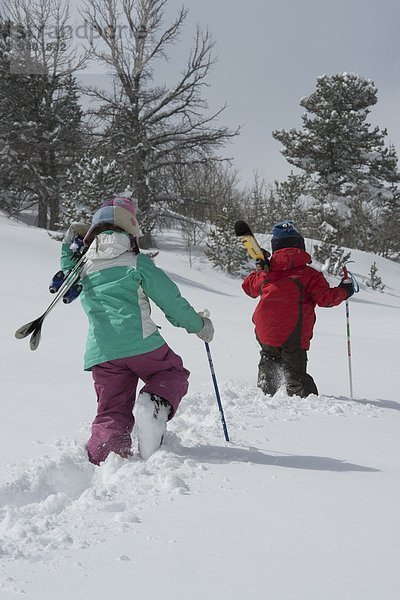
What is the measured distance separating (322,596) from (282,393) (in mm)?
3073

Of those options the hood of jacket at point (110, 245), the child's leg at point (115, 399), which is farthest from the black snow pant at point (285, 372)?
the hood of jacket at point (110, 245)

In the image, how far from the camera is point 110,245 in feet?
10.1

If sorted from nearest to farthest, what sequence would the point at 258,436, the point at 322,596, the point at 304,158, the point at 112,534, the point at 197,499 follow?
the point at 322,596 < the point at 112,534 < the point at 197,499 < the point at 258,436 < the point at 304,158

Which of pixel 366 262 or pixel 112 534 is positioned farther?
pixel 366 262

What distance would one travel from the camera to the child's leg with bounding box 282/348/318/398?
15.1 feet

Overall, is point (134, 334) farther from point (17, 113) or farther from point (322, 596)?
point (17, 113)

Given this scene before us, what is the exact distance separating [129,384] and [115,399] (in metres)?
0.12

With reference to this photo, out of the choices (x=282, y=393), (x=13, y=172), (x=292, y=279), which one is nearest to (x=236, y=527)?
(x=282, y=393)

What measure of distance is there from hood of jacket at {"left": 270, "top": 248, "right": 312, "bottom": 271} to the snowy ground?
1.10m

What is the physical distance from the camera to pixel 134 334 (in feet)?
9.82

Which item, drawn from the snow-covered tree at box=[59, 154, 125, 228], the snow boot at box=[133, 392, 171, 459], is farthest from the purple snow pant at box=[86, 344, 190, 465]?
the snow-covered tree at box=[59, 154, 125, 228]

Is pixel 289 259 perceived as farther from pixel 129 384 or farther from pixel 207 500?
pixel 207 500

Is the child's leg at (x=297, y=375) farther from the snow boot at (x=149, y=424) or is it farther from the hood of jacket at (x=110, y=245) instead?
the hood of jacket at (x=110, y=245)

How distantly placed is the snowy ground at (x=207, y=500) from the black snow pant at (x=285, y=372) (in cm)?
23
